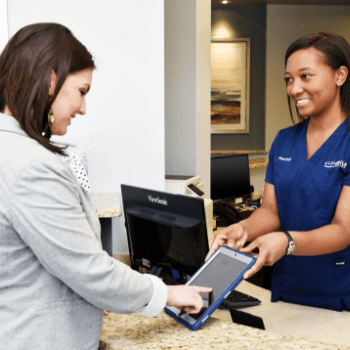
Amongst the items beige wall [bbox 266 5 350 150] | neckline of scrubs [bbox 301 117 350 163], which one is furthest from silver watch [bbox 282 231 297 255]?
beige wall [bbox 266 5 350 150]

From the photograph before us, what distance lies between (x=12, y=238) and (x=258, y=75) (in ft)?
18.6

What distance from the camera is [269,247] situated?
4.29ft

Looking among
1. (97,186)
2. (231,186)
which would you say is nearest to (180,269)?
(97,186)

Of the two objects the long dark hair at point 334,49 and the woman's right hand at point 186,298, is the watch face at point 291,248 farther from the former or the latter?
the long dark hair at point 334,49

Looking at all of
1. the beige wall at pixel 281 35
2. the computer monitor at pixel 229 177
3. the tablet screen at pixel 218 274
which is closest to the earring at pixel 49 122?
the tablet screen at pixel 218 274

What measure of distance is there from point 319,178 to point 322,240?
0.24m

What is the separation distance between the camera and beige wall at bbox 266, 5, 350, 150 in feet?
19.9

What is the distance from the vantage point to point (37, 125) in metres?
0.87

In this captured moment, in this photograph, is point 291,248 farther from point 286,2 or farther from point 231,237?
point 286,2

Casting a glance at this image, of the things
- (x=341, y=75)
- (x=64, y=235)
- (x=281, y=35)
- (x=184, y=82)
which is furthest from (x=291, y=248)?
(x=281, y=35)

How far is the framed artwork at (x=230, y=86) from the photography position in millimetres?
6027

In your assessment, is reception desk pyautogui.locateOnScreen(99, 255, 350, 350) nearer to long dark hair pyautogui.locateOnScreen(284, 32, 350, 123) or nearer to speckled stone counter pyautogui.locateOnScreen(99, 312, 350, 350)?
speckled stone counter pyautogui.locateOnScreen(99, 312, 350, 350)

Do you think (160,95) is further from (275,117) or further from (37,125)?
(275,117)

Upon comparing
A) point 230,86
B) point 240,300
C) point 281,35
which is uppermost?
point 281,35
